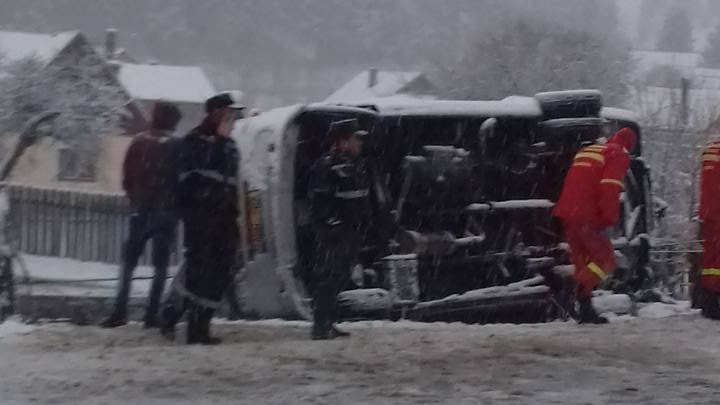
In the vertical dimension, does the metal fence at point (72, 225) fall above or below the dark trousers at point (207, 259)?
below

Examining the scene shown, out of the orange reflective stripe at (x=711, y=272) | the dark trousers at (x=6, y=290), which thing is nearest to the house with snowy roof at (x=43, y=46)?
the dark trousers at (x=6, y=290)

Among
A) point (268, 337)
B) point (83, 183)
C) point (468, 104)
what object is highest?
point (468, 104)

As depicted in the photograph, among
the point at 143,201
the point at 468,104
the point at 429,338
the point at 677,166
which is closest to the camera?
the point at 429,338

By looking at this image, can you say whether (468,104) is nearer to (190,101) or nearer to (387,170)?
(387,170)

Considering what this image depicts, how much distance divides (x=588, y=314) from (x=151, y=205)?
11.1 feet

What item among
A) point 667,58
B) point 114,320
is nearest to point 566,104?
point 114,320

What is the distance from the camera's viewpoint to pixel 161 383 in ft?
23.0

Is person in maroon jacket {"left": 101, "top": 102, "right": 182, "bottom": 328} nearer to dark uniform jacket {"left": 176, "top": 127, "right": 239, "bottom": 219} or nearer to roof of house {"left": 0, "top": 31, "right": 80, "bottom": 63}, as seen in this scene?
dark uniform jacket {"left": 176, "top": 127, "right": 239, "bottom": 219}

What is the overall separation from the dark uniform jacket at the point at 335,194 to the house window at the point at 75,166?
31.2 m

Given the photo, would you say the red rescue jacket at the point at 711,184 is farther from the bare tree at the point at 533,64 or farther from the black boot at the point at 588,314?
the bare tree at the point at 533,64

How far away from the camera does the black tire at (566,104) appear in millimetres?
11000

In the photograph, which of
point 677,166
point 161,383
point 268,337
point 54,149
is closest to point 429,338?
point 268,337

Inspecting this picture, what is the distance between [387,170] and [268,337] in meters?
1.89

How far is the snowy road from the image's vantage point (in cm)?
677
